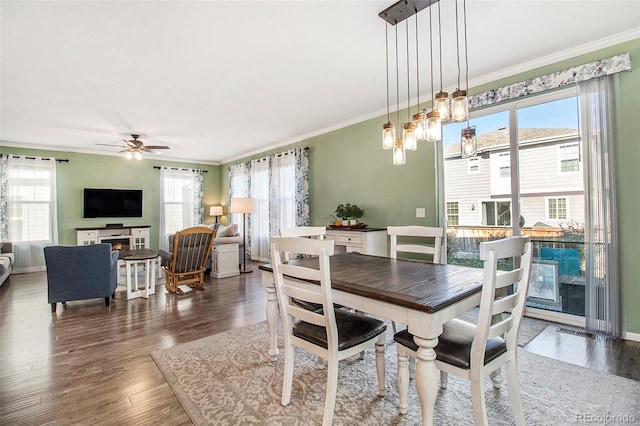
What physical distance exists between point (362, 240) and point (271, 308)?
6.61ft

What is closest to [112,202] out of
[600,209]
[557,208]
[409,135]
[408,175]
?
[408,175]

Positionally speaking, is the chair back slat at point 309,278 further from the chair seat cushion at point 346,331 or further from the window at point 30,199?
the window at point 30,199

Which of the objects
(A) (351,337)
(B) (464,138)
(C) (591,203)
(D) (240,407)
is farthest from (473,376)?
(C) (591,203)

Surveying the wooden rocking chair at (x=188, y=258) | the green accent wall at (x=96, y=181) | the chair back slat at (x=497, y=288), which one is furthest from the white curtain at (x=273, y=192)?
the chair back slat at (x=497, y=288)

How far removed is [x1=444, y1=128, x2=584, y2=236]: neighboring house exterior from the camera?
3.04m

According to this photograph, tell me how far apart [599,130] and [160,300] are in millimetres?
5300

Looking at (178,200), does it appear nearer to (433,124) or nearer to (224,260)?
(224,260)

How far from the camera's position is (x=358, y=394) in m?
1.92

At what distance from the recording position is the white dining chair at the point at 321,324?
1.55 metres

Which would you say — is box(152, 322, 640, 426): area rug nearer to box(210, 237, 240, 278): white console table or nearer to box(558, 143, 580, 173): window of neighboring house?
box(558, 143, 580, 173): window of neighboring house

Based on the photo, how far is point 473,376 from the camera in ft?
4.56

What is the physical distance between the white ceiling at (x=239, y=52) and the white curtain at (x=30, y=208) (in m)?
1.94

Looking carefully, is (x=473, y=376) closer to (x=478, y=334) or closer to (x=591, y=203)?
(x=478, y=334)

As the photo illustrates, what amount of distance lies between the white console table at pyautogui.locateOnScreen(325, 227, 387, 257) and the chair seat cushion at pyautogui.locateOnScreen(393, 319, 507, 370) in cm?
240
